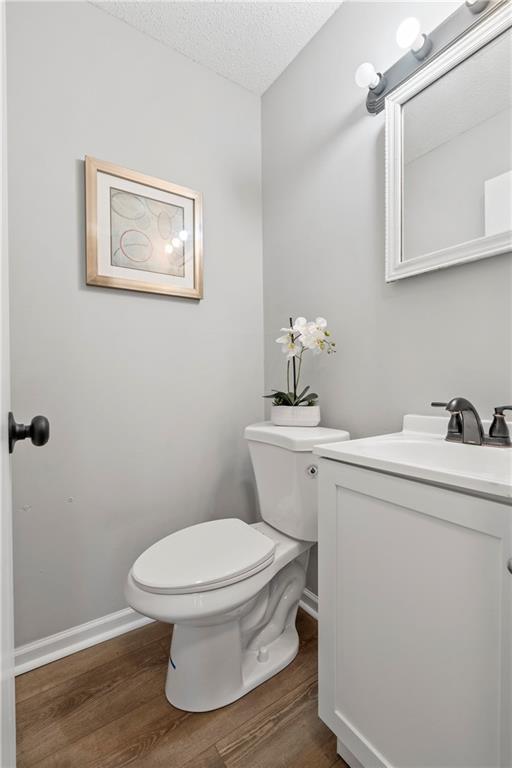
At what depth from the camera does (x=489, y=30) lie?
87 centimetres

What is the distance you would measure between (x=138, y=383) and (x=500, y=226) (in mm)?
1253

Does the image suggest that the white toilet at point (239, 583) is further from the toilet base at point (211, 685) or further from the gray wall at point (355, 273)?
the gray wall at point (355, 273)

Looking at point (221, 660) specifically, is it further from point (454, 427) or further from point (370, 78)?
point (370, 78)

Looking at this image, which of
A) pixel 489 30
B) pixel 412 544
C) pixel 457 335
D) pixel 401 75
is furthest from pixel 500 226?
pixel 412 544

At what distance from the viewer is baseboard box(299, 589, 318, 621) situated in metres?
1.44

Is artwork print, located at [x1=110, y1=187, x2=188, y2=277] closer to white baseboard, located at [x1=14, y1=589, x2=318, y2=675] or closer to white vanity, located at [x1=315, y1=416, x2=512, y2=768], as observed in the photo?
white vanity, located at [x1=315, y1=416, x2=512, y2=768]

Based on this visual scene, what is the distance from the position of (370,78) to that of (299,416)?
3.62 ft

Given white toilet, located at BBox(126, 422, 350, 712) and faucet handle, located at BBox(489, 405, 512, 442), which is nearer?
faucet handle, located at BBox(489, 405, 512, 442)

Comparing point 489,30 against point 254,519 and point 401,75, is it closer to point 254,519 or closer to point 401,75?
point 401,75

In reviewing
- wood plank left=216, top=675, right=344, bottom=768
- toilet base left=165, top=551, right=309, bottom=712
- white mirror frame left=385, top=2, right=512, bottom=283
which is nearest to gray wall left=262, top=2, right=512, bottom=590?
white mirror frame left=385, top=2, right=512, bottom=283

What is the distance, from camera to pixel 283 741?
0.95 meters

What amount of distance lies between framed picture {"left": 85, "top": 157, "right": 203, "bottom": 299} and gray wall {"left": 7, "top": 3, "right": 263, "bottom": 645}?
0.17 feet

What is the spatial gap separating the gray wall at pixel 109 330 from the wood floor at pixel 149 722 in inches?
7.9

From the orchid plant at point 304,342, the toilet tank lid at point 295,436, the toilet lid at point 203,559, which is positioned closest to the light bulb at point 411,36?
the orchid plant at point 304,342
